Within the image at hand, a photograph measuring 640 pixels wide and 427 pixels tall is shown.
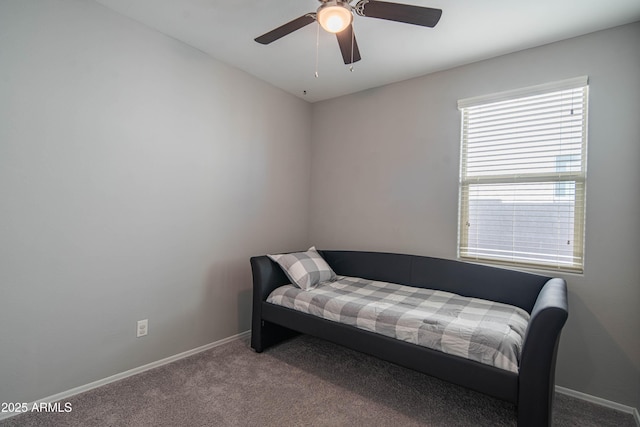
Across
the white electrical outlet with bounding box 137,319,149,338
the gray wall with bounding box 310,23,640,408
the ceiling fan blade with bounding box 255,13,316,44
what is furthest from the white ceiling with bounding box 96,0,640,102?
the white electrical outlet with bounding box 137,319,149,338

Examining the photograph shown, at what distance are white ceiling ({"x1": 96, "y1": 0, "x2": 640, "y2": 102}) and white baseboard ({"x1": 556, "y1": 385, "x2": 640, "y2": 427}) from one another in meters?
2.54

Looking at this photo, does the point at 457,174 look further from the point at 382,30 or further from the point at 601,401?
the point at 601,401

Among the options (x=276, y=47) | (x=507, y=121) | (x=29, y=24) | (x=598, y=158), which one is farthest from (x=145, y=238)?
(x=598, y=158)

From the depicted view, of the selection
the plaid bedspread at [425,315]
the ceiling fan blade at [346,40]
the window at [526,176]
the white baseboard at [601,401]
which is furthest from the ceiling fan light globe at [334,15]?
the white baseboard at [601,401]

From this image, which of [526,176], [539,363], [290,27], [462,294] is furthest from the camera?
[462,294]

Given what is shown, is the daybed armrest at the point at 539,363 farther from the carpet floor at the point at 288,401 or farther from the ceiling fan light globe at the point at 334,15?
the ceiling fan light globe at the point at 334,15

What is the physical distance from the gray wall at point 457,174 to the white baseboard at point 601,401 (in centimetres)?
4

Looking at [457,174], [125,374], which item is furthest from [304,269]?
[457,174]

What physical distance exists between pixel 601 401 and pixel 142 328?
324 cm

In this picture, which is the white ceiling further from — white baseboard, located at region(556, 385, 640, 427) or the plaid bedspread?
white baseboard, located at region(556, 385, 640, 427)

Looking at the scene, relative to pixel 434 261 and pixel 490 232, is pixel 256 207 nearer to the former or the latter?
pixel 434 261

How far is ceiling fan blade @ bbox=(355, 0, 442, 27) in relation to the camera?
1492 millimetres

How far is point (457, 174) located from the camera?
264 centimetres

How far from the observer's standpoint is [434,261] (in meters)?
2.66
